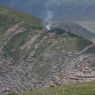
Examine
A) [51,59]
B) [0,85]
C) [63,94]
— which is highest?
[51,59]

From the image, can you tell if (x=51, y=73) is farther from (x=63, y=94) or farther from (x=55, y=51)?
(x=63, y=94)

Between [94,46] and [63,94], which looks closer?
[63,94]

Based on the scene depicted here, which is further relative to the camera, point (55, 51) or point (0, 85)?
point (55, 51)

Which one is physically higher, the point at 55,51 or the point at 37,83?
the point at 55,51

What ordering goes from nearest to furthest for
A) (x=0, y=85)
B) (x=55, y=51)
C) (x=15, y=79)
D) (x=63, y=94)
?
(x=63, y=94) < (x=0, y=85) < (x=15, y=79) < (x=55, y=51)

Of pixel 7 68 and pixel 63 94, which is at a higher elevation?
pixel 7 68

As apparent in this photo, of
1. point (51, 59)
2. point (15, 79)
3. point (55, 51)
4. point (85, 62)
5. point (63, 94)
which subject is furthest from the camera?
point (55, 51)

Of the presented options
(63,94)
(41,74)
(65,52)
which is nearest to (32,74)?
(41,74)

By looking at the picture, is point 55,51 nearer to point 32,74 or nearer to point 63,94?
point 32,74

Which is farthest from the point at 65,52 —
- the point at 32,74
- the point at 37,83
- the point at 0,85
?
the point at 0,85
